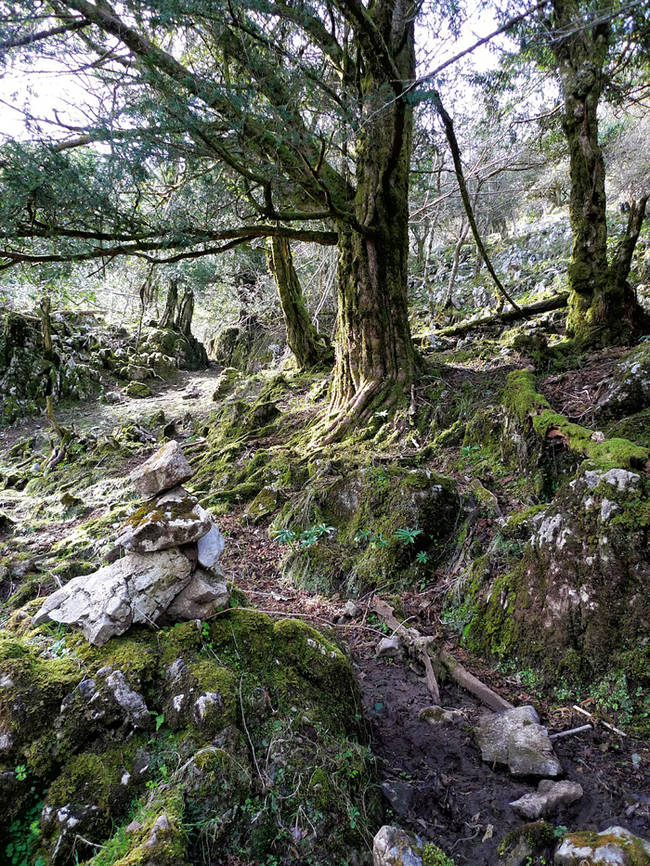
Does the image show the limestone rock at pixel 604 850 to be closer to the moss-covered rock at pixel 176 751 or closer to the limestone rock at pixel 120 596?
the moss-covered rock at pixel 176 751

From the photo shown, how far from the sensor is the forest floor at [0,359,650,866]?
87.7 inches

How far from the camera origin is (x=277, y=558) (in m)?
5.49

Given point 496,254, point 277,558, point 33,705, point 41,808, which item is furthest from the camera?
point 496,254

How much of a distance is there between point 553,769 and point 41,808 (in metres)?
2.56

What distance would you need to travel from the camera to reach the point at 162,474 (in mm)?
3127

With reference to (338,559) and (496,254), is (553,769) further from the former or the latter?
(496,254)

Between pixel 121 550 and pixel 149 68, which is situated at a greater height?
pixel 149 68

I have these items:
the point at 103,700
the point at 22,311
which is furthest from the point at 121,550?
the point at 22,311

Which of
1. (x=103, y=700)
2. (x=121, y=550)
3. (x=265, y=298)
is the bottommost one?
(x=103, y=700)

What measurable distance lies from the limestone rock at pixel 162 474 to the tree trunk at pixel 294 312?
801cm

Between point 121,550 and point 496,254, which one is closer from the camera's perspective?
point 121,550

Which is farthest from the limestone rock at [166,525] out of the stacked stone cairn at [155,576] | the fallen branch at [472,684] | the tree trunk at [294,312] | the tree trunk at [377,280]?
the tree trunk at [294,312]

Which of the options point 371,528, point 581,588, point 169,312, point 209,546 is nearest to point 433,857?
point 581,588

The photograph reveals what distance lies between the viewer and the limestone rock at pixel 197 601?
283 centimetres
